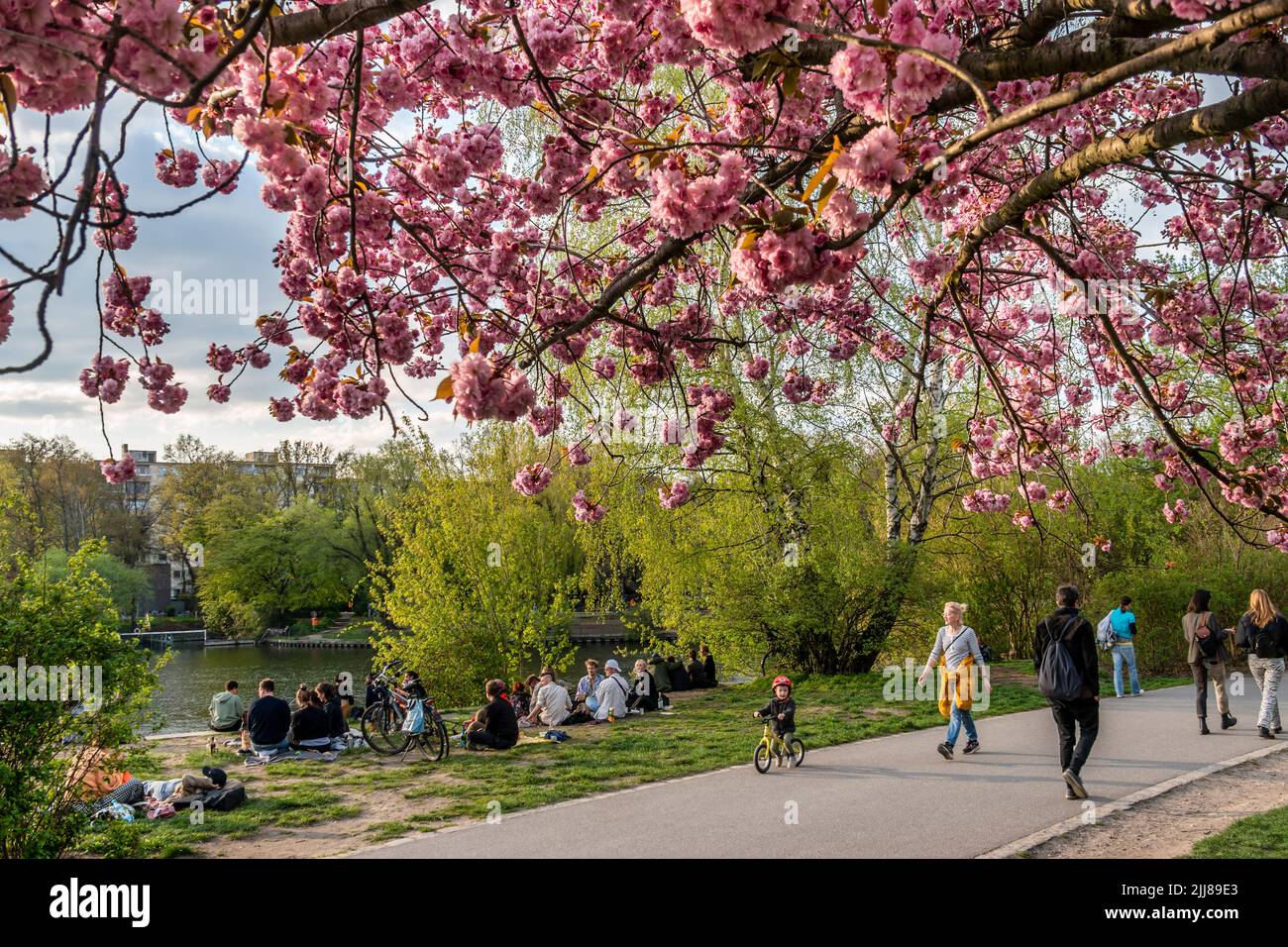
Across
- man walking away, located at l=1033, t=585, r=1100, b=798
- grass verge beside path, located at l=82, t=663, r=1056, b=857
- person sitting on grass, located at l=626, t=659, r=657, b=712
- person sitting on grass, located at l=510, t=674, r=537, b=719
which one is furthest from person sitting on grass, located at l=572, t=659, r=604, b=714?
man walking away, located at l=1033, t=585, r=1100, b=798

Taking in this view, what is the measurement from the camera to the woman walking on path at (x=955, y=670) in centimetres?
938

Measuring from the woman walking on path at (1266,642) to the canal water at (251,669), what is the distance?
1332cm

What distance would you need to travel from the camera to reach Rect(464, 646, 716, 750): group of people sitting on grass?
38.6 feet

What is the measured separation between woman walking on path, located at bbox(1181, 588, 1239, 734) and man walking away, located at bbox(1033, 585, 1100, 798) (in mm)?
3754

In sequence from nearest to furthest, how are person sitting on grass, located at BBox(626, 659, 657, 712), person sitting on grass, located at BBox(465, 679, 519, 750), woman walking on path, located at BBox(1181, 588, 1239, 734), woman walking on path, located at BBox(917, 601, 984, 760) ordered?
woman walking on path, located at BBox(917, 601, 984, 760), woman walking on path, located at BBox(1181, 588, 1239, 734), person sitting on grass, located at BBox(465, 679, 519, 750), person sitting on grass, located at BBox(626, 659, 657, 712)

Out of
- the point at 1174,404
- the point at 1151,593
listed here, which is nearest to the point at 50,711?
the point at 1174,404

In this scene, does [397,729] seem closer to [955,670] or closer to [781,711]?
[781,711]

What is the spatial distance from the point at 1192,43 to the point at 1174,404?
19.1ft

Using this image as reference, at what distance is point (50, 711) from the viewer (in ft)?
20.2

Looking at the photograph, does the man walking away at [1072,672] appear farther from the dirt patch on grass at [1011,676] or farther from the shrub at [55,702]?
the dirt patch on grass at [1011,676]

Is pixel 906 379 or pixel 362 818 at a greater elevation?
pixel 906 379

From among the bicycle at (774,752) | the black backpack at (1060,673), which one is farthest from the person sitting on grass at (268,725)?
the black backpack at (1060,673)

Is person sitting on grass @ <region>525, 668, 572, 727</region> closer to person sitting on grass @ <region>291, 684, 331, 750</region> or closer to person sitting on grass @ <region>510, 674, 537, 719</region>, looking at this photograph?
person sitting on grass @ <region>510, 674, 537, 719</region>
